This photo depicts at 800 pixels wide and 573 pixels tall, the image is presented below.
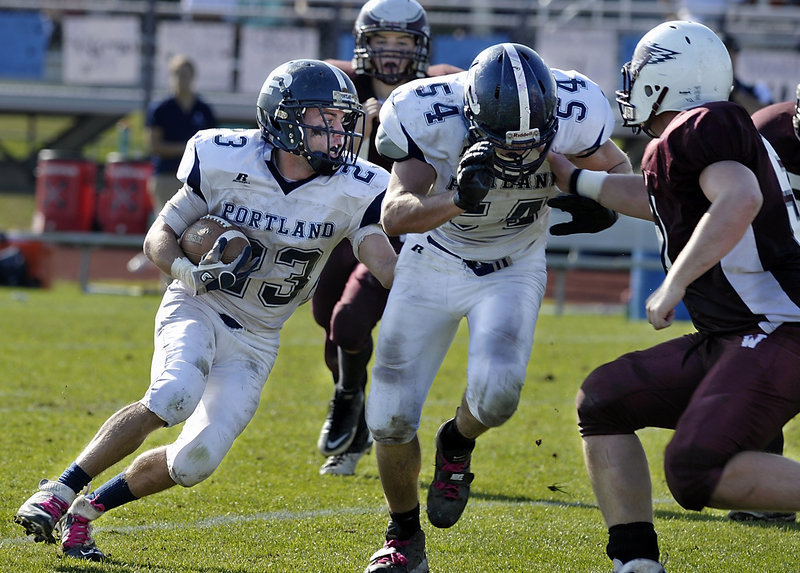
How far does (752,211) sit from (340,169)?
5.13 feet

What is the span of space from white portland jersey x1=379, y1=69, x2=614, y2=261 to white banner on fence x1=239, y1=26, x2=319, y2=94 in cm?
886

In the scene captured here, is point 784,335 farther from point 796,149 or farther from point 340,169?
point 340,169

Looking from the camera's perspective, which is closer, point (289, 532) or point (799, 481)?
point (799, 481)

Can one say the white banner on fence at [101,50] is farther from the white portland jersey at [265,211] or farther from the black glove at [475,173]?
the black glove at [475,173]

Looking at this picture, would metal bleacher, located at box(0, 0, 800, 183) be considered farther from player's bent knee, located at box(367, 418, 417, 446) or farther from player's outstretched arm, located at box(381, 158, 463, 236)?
player's bent knee, located at box(367, 418, 417, 446)

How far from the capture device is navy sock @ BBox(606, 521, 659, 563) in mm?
3160

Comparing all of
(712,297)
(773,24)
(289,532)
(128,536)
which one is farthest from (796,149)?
(773,24)

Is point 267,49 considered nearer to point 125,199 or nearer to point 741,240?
point 125,199

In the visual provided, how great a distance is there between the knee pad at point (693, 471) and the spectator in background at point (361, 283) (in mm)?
2090

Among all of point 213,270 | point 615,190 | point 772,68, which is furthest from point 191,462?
point 772,68

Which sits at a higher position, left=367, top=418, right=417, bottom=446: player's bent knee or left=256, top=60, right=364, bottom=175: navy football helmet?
left=256, top=60, right=364, bottom=175: navy football helmet

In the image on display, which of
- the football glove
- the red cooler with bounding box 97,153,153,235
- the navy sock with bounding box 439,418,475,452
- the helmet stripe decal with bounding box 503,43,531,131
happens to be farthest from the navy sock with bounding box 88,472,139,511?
the red cooler with bounding box 97,153,153,235

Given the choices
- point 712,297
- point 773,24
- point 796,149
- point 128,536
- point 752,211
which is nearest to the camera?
point 752,211

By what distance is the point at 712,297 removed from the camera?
3176mm
